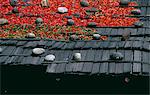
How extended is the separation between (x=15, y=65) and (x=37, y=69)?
0.53 meters

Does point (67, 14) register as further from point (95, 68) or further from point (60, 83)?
point (95, 68)

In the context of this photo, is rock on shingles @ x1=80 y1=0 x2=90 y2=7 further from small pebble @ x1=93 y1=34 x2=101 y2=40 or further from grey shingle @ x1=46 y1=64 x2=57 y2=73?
grey shingle @ x1=46 y1=64 x2=57 y2=73

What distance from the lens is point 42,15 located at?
1037cm

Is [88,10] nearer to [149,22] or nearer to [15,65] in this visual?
[149,22]

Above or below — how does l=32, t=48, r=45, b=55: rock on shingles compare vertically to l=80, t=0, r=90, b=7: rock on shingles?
below

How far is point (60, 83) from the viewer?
880cm

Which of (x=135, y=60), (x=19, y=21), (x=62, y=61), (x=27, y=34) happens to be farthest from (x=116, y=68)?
(x=19, y=21)

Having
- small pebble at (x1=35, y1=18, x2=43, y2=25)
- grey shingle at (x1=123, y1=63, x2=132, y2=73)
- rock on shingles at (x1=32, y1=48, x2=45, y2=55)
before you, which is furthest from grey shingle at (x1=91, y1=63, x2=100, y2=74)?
small pebble at (x1=35, y1=18, x2=43, y2=25)

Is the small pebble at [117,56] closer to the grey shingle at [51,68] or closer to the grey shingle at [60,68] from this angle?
the grey shingle at [60,68]

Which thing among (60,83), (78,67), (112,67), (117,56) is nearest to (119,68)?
(112,67)

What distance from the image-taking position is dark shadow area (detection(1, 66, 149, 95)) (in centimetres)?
841

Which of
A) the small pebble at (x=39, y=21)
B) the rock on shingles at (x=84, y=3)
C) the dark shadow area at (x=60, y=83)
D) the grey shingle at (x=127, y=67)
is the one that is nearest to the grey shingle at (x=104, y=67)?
the dark shadow area at (x=60, y=83)

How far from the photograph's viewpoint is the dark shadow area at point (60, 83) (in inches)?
331

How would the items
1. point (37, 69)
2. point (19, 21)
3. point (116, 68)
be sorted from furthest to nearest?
1. point (19, 21)
2. point (37, 69)
3. point (116, 68)
